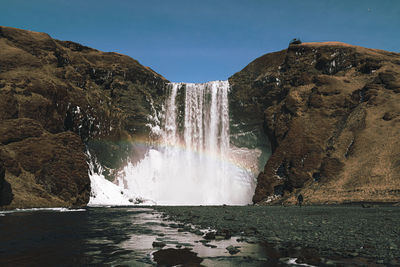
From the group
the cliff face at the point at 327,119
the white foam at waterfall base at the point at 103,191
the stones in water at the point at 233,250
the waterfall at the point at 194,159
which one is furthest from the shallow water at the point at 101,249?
the waterfall at the point at 194,159

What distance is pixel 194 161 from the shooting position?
76.4 metres

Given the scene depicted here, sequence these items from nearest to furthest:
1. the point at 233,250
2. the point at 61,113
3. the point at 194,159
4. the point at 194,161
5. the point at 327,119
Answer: the point at 233,250 → the point at 327,119 → the point at 61,113 → the point at 194,161 → the point at 194,159

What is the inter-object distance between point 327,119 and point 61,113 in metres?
46.9

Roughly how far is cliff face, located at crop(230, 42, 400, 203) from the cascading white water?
647 centimetres

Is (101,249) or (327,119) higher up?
(327,119)

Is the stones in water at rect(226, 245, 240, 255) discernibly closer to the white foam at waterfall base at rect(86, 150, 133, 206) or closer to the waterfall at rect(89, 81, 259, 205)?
the white foam at waterfall base at rect(86, 150, 133, 206)

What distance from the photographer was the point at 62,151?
156ft

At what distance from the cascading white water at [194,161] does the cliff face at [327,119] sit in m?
6.47

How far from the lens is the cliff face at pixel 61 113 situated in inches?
1733

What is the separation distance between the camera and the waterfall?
2805 inches

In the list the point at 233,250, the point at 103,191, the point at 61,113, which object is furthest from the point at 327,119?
the point at 233,250

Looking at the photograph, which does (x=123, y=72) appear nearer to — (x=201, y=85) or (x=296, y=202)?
(x=201, y=85)

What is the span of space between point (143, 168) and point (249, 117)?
27.4 metres

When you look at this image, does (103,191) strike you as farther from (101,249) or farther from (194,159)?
(101,249)
